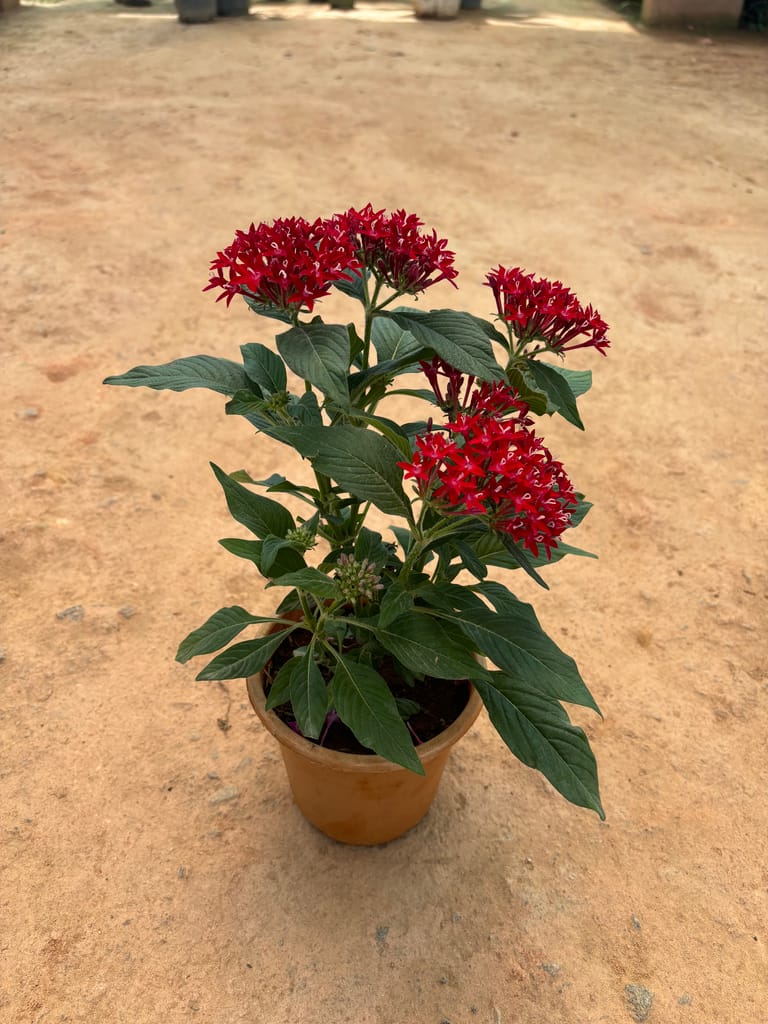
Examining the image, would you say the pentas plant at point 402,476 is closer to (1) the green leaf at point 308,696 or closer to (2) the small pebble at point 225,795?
(1) the green leaf at point 308,696

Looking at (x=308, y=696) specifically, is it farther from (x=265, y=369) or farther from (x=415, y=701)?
(x=265, y=369)

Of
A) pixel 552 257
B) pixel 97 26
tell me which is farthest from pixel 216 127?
pixel 97 26

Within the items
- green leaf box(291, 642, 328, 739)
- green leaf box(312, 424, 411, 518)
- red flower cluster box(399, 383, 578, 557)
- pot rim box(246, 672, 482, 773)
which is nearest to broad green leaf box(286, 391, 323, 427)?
green leaf box(312, 424, 411, 518)

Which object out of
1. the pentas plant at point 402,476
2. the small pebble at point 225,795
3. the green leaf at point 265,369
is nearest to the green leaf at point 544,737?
the pentas plant at point 402,476

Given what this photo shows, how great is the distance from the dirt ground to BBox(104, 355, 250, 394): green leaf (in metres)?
0.95

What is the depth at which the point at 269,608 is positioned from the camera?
2.29 metres

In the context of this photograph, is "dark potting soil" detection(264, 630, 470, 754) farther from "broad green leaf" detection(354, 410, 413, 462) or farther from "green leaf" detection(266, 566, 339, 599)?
"broad green leaf" detection(354, 410, 413, 462)

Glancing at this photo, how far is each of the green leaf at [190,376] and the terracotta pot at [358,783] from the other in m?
0.56

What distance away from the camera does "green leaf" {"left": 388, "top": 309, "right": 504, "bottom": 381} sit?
117 cm

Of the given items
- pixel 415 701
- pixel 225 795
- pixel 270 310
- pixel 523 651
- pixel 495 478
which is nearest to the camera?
pixel 495 478

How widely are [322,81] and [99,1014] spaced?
251 inches

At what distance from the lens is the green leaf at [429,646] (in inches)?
51.1

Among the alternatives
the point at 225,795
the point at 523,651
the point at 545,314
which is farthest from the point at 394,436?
the point at 225,795

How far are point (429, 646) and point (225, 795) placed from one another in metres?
0.77
